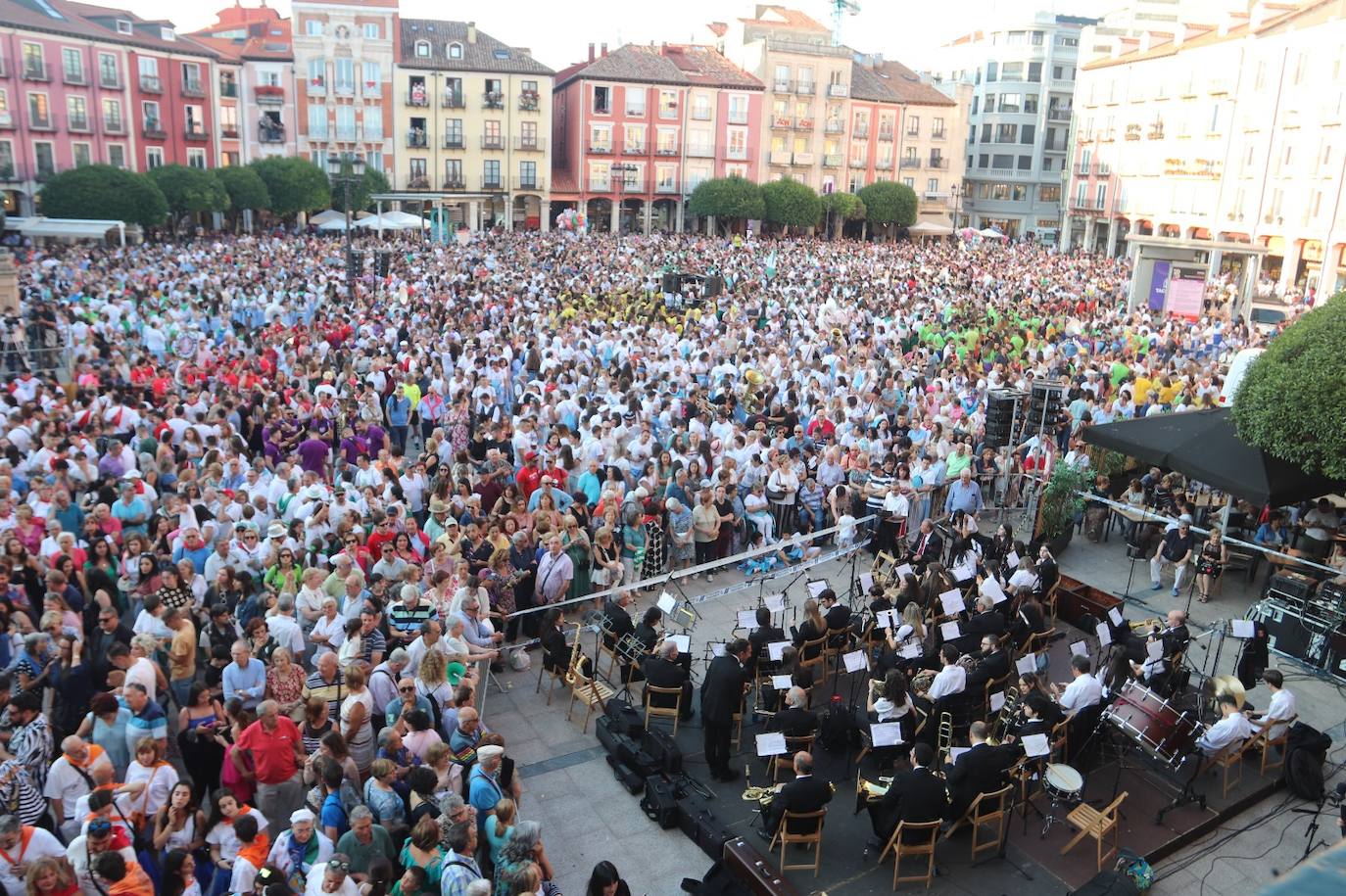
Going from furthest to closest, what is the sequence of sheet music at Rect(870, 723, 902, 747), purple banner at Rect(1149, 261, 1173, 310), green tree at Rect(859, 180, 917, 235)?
green tree at Rect(859, 180, 917, 235)
purple banner at Rect(1149, 261, 1173, 310)
sheet music at Rect(870, 723, 902, 747)

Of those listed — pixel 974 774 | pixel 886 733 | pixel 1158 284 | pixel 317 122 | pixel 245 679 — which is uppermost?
pixel 317 122

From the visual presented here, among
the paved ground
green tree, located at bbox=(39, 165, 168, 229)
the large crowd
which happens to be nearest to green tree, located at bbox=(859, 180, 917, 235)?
the large crowd

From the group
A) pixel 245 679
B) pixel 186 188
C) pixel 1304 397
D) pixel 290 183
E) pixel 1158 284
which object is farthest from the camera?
pixel 290 183

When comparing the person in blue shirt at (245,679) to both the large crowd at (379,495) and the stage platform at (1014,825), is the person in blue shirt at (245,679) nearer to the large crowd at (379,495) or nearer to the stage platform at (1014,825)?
the large crowd at (379,495)

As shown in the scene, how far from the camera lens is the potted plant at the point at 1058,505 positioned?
12.7 meters

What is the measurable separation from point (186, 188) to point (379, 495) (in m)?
35.6

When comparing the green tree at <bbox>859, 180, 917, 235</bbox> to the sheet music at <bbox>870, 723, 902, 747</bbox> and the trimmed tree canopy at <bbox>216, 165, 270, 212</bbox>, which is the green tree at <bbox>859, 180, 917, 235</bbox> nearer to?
the trimmed tree canopy at <bbox>216, 165, 270, 212</bbox>

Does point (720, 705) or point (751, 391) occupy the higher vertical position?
point (751, 391)

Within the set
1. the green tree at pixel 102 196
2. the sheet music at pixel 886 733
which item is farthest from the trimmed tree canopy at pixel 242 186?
the sheet music at pixel 886 733

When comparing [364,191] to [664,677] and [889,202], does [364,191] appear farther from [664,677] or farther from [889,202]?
[664,677]

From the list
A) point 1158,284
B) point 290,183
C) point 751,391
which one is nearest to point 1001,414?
point 751,391

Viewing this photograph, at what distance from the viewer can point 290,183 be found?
45.5 meters

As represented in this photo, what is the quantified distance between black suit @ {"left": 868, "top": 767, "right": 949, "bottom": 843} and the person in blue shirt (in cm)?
447

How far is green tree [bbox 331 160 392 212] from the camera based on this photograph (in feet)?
140
